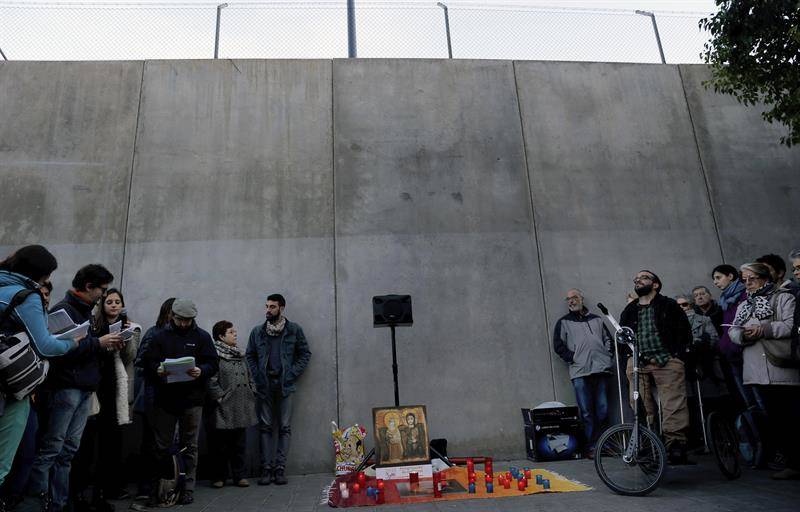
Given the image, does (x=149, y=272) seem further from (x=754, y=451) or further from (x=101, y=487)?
(x=754, y=451)

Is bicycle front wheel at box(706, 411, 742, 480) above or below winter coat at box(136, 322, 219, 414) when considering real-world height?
below

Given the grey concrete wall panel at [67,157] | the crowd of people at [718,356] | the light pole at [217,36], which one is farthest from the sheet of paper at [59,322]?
the light pole at [217,36]

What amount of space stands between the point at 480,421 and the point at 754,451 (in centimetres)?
250

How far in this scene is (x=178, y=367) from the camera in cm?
400

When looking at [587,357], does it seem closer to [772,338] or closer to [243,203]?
[772,338]

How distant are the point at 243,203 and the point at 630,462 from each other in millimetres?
4778

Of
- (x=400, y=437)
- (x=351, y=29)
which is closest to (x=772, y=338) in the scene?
(x=400, y=437)

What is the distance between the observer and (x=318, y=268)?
620 centimetres

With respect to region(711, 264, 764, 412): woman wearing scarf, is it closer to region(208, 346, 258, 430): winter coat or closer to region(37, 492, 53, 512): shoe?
region(208, 346, 258, 430): winter coat

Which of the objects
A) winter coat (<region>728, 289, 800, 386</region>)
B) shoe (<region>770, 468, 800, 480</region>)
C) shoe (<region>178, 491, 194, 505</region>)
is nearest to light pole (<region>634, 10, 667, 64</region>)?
winter coat (<region>728, 289, 800, 386</region>)

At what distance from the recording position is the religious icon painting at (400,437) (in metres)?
4.34

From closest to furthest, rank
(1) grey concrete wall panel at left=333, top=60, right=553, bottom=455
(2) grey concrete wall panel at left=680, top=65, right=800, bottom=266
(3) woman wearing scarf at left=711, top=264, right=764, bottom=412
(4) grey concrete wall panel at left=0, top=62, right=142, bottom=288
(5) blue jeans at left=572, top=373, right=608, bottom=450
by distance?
1. (3) woman wearing scarf at left=711, top=264, right=764, bottom=412
2. (5) blue jeans at left=572, top=373, right=608, bottom=450
3. (1) grey concrete wall panel at left=333, top=60, right=553, bottom=455
4. (4) grey concrete wall panel at left=0, top=62, right=142, bottom=288
5. (2) grey concrete wall panel at left=680, top=65, right=800, bottom=266

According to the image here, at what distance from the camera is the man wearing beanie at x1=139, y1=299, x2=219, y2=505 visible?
409cm

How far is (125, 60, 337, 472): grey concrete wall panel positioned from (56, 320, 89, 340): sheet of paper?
2.72m
